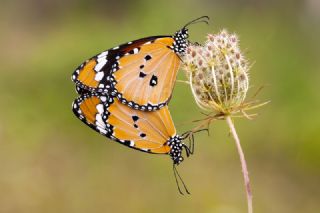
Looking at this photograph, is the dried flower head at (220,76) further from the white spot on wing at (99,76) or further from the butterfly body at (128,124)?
the white spot on wing at (99,76)

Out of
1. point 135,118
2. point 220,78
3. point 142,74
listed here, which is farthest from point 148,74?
point 220,78

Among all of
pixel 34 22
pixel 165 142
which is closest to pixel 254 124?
pixel 165 142

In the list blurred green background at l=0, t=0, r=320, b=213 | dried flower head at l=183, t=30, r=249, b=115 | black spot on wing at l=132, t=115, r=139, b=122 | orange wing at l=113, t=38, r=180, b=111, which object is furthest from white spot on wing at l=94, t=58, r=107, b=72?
blurred green background at l=0, t=0, r=320, b=213

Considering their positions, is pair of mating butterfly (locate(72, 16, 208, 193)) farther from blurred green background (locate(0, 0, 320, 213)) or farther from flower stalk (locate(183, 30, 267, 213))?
blurred green background (locate(0, 0, 320, 213))

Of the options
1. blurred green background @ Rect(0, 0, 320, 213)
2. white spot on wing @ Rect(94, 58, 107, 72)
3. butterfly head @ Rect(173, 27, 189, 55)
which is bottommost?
blurred green background @ Rect(0, 0, 320, 213)

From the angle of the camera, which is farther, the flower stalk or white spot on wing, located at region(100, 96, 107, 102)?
white spot on wing, located at region(100, 96, 107, 102)

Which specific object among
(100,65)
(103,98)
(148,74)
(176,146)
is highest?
(100,65)

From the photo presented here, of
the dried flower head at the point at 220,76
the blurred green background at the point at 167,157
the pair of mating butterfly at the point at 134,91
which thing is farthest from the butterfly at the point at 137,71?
the blurred green background at the point at 167,157

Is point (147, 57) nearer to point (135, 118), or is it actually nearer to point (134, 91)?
point (134, 91)
